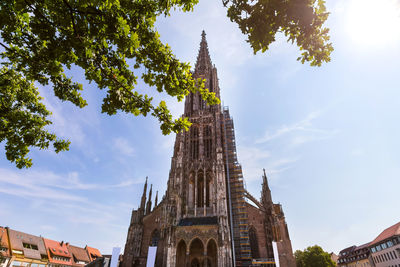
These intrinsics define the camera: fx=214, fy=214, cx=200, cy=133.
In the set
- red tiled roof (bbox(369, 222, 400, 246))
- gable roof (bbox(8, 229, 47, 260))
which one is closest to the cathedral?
gable roof (bbox(8, 229, 47, 260))

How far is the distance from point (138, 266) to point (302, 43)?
30.1m

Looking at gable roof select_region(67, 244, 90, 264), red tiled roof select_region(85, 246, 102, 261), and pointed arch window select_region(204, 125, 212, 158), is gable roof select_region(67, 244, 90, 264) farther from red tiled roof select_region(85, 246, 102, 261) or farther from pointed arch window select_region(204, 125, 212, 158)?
pointed arch window select_region(204, 125, 212, 158)

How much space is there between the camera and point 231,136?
36.4m

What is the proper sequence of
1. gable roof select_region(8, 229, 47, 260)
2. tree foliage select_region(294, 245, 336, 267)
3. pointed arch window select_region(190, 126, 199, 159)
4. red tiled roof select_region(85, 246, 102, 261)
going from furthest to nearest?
red tiled roof select_region(85, 246, 102, 261), tree foliage select_region(294, 245, 336, 267), pointed arch window select_region(190, 126, 199, 159), gable roof select_region(8, 229, 47, 260)

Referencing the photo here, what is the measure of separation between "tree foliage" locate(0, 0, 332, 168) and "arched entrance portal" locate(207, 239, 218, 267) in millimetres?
22336

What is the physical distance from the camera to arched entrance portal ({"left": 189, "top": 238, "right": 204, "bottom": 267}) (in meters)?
23.7

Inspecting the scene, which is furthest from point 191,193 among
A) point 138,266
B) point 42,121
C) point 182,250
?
point 42,121

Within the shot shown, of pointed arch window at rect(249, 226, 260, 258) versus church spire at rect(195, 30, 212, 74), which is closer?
pointed arch window at rect(249, 226, 260, 258)

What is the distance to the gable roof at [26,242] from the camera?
1224 inches

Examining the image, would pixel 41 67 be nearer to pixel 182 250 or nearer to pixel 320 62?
pixel 320 62

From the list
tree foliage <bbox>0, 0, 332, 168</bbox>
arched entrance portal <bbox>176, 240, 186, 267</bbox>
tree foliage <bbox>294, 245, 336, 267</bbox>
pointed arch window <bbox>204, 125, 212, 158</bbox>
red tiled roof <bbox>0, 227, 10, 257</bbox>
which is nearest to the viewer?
tree foliage <bbox>0, 0, 332, 168</bbox>

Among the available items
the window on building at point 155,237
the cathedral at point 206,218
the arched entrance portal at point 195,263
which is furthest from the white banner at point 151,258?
the window on building at point 155,237

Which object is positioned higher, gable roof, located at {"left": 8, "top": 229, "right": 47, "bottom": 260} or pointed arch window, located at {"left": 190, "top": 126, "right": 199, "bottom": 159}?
pointed arch window, located at {"left": 190, "top": 126, "right": 199, "bottom": 159}

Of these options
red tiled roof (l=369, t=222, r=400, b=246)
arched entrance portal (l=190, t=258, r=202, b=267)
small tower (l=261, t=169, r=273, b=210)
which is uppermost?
small tower (l=261, t=169, r=273, b=210)
